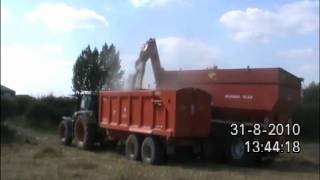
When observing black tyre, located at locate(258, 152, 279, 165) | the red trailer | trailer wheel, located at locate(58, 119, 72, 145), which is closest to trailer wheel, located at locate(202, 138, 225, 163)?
the red trailer

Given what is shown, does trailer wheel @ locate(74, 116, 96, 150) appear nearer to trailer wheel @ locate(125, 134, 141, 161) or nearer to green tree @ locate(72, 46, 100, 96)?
trailer wheel @ locate(125, 134, 141, 161)

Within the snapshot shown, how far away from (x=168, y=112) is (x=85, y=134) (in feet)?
18.6

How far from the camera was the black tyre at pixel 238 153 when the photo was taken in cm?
1689

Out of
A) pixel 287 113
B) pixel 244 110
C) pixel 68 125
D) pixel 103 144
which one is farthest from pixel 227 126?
pixel 68 125

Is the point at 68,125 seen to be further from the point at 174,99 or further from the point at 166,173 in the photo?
the point at 166,173

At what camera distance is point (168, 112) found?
1584cm

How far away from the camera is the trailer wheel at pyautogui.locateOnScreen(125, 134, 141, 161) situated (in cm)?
1730

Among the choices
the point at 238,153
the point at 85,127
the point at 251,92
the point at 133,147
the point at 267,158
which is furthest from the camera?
the point at 85,127

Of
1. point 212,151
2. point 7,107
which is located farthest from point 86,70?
point 212,151

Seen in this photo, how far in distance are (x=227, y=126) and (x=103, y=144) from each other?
566 cm

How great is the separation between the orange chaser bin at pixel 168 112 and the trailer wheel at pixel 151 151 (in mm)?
264

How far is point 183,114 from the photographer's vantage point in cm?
1580

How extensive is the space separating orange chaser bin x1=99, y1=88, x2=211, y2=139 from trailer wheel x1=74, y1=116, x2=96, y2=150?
2774mm

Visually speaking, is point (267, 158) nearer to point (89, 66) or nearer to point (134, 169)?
point (134, 169)
